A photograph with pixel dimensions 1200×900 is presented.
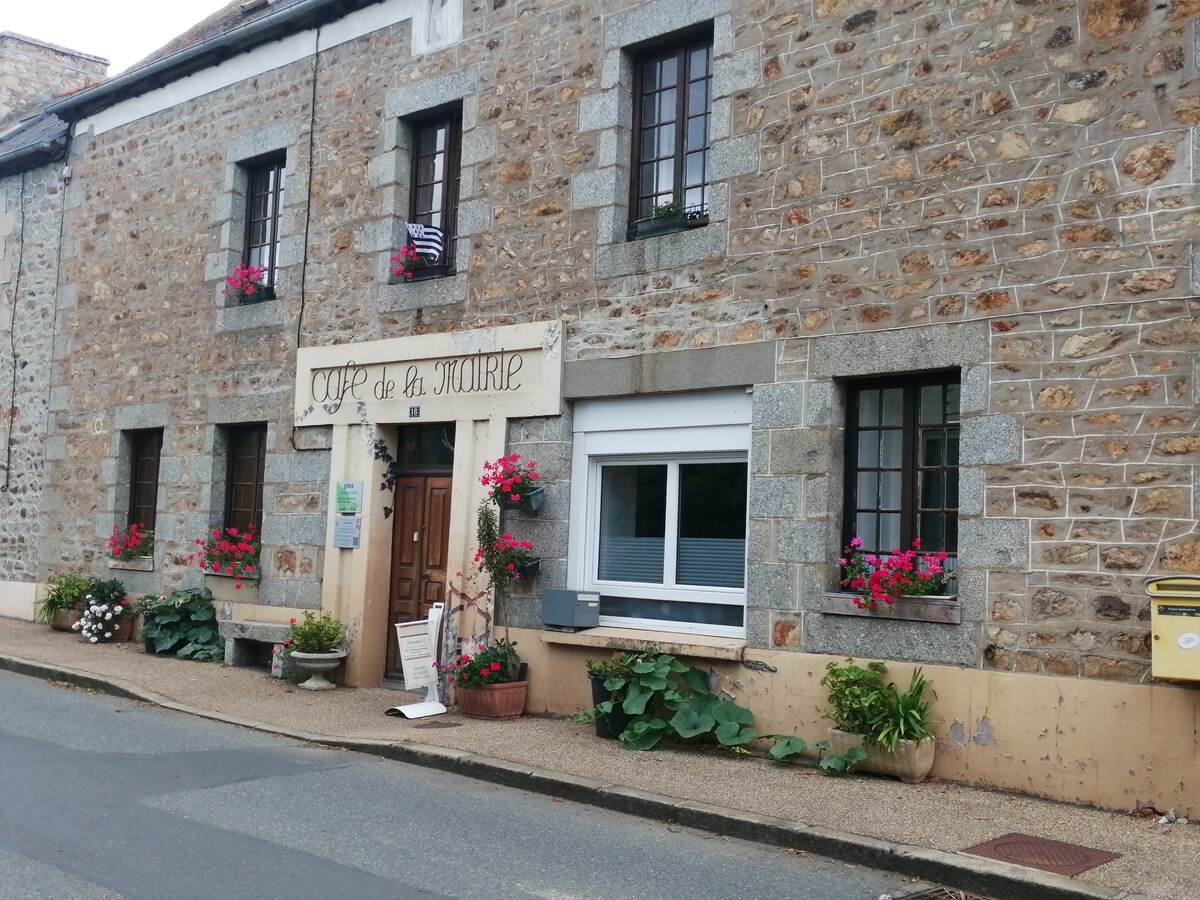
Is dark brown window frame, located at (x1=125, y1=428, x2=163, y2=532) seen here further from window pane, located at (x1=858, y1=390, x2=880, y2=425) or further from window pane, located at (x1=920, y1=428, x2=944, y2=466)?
window pane, located at (x1=920, y1=428, x2=944, y2=466)

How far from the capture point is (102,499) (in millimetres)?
13656

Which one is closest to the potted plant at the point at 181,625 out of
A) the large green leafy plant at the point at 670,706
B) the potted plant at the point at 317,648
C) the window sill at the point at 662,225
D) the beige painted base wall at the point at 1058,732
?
the potted plant at the point at 317,648

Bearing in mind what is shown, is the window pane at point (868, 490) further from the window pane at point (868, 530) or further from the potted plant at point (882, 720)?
the potted plant at point (882, 720)

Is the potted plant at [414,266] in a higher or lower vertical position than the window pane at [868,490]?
higher

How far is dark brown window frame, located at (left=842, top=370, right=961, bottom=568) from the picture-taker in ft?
25.2

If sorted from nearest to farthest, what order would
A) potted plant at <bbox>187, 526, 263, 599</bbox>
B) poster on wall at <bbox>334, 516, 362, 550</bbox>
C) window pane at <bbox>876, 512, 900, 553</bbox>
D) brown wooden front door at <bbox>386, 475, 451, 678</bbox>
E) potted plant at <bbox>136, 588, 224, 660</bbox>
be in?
window pane at <bbox>876, 512, 900, 553</bbox>
brown wooden front door at <bbox>386, 475, 451, 678</bbox>
poster on wall at <bbox>334, 516, 362, 550</bbox>
potted plant at <bbox>187, 526, 263, 599</bbox>
potted plant at <bbox>136, 588, 224, 660</bbox>

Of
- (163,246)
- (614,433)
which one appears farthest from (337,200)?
(614,433)

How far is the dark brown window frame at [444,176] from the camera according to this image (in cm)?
1077

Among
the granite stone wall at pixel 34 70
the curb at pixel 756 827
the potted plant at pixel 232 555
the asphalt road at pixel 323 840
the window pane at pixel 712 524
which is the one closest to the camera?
the asphalt road at pixel 323 840

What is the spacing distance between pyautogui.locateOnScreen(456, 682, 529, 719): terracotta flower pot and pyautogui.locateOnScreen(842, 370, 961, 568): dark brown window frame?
2.77 m

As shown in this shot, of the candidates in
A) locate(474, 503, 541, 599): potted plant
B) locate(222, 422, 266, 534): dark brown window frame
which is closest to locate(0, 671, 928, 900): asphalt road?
locate(474, 503, 541, 599): potted plant

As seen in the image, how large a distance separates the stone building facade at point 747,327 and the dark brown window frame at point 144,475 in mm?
322

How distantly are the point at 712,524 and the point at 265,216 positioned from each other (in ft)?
20.8

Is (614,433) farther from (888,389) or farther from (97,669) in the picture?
(97,669)
